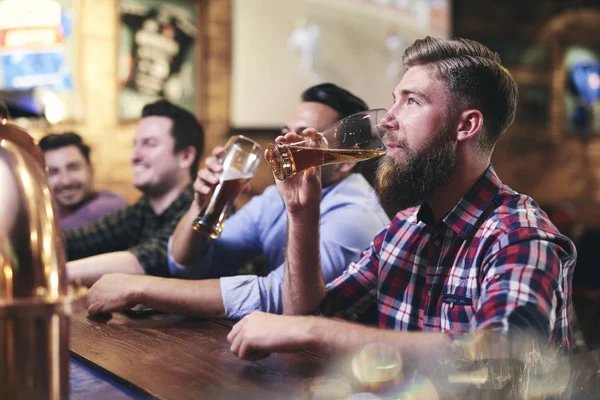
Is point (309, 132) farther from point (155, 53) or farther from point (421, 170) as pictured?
point (155, 53)

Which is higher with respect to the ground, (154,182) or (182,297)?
(154,182)

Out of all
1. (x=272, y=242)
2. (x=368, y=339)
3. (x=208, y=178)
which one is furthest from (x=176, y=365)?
(x=272, y=242)

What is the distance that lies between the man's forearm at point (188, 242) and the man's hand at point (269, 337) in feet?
2.82

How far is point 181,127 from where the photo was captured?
8.26ft

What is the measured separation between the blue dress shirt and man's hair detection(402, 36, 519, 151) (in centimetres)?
51

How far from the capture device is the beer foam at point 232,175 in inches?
65.8

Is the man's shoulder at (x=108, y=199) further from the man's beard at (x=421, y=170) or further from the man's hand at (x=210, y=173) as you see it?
the man's beard at (x=421, y=170)

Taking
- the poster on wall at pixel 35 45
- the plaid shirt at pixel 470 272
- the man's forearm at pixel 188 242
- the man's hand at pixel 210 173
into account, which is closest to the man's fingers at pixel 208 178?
the man's hand at pixel 210 173

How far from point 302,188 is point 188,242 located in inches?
24.4

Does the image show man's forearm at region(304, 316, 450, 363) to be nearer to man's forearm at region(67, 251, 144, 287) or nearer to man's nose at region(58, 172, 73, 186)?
man's forearm at region(67, 251, 144, 287)

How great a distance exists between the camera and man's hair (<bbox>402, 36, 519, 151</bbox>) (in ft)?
4.37

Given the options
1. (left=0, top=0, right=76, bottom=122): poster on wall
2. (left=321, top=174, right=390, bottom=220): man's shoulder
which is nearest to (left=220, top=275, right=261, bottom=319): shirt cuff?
(left=321, top=174, right=390, bottom=220): man's shoulder

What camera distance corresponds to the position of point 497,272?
1046 millimetres

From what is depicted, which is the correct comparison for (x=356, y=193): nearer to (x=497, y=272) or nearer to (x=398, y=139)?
(x=398, y=139)
